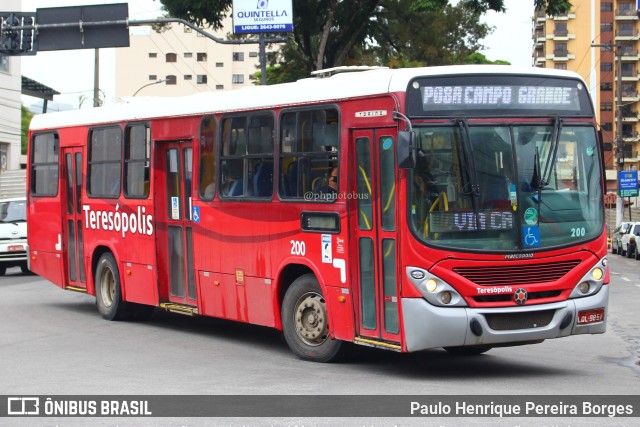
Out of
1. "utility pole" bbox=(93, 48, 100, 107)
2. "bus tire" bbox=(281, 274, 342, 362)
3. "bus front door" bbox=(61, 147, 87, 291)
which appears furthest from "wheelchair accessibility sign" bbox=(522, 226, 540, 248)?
"utility pole" bbox=(93, 48, 100, 107)

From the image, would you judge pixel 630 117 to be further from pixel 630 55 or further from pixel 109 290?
pixel 109 290

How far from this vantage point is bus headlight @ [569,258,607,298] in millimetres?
11359

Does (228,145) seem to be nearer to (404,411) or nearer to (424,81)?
(424,81)

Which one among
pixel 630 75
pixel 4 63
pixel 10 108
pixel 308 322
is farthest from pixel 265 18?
pixel 630 75

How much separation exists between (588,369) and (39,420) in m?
5.87

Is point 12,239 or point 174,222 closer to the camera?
point 174,222

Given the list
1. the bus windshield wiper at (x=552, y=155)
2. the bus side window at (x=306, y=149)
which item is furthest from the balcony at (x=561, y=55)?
the bus windshield wiper at (x=552, y=155)

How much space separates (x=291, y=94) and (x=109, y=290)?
241 inches

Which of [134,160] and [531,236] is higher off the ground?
[134,160]

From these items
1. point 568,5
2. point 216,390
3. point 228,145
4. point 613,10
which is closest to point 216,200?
point 228,145

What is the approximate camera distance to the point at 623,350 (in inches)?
551

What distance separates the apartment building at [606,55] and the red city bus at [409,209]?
98.9 metres

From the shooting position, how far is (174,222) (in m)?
Answer: 15.6
